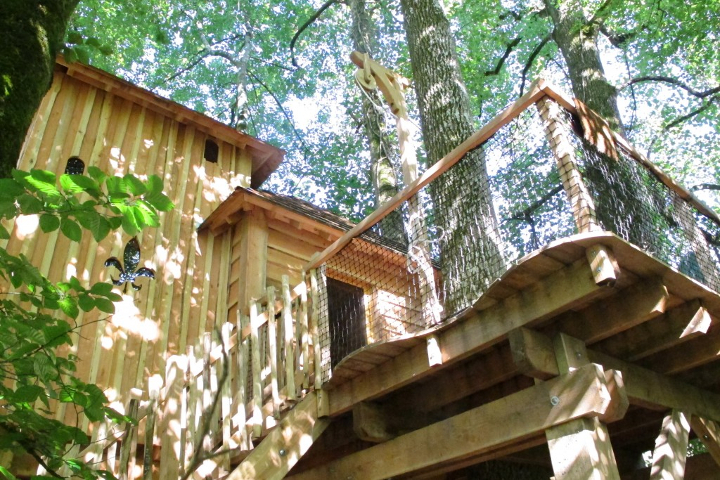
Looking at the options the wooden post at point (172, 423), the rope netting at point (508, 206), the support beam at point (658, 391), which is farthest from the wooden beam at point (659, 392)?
the wooden post at point (172, 423)

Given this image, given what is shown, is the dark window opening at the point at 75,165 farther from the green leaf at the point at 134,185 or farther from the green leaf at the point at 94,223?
the green leaf at the point at 134,185

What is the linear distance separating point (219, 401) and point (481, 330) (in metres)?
2.43

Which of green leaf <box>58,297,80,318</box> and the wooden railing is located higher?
the wooden railing

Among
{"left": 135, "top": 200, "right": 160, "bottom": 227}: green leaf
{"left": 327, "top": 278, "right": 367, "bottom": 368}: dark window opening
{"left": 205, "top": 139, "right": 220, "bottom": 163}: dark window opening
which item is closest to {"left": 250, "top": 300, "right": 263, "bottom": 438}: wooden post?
{"left": 135, "top": 200, "right": 160, "bottom": 227}: green leaf

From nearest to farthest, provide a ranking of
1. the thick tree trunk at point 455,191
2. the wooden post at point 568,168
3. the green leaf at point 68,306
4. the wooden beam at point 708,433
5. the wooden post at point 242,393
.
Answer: the green leaf at point 68,306
the wooden post at point 568,168
the wooden beam at point 708,433
the wooden post at point 242,393
the thick tree trunk at point 455,191

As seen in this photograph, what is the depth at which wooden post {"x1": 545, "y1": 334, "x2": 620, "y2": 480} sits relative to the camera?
3.87m

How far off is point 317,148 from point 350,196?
3.25 metres

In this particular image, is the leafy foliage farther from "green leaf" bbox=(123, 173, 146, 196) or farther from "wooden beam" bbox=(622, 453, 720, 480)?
"wooden beam" bbox=(622, 453, 720, 480)

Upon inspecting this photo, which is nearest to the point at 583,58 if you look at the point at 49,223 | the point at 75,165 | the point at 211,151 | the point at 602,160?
the point at 211,151

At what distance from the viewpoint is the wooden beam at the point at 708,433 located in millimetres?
5270

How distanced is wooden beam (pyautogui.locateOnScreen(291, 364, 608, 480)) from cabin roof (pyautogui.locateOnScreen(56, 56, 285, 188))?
6210 mm

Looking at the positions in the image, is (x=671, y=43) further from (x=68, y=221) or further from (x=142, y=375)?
(x=68, y=221)

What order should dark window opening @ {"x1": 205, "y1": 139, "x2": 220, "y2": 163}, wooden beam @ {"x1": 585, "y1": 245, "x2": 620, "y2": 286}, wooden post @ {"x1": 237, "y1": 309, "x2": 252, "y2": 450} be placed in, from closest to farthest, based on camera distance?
1. wooden beam @ {"x1": 585, "y1": 245, "x2": 620, "y2": 286}
2. wooden post @ {"x1": 237, "y1": 309, "x2": 252, "y2": 450}
3. dark window opening @ {"x1": 205, "y1": 139, "x2": 220, "y2": 163}

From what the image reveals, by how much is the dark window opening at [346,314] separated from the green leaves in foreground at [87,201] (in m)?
7.23
